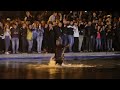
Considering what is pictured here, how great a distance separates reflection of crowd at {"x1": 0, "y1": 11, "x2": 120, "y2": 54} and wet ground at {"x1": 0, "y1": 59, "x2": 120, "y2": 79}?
2.26 feet

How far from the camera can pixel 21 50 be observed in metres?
15.2

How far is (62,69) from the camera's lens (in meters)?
12.9

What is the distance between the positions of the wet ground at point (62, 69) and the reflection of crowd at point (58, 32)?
2.26 feet

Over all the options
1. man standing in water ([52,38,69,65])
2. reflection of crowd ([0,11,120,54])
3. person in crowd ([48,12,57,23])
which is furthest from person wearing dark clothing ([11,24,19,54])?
man standing in water ([52,38,69,65])

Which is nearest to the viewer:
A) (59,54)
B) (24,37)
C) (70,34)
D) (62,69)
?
(62,69)

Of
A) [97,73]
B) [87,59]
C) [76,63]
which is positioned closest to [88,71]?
[97,73]

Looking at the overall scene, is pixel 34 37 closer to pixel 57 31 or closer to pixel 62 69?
pixel 57 31

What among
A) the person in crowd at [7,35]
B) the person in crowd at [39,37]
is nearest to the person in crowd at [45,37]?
the person in crowd at [39,37]

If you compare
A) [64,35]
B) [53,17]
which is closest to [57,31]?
[64,35]

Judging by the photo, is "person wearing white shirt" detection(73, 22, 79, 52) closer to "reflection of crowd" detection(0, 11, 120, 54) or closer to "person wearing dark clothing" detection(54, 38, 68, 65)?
"reflection of crowd" detection(0, 11, 120, 54)

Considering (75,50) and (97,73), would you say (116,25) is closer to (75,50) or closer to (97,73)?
(75,50)

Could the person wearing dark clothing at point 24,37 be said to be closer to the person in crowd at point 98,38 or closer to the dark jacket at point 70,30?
the dark jacket at point 70,30

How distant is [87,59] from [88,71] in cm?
264

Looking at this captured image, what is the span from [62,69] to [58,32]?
215 cm
